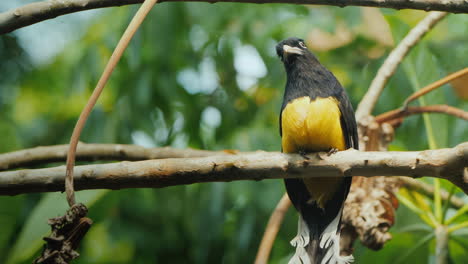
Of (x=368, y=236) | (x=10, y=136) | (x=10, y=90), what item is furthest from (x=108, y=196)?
(x=10, y=90)

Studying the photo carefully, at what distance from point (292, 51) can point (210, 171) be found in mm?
1132

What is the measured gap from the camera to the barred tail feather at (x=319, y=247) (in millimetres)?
2314

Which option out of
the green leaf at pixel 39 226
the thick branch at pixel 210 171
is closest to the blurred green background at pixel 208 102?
the green leaf at pixel 39 226

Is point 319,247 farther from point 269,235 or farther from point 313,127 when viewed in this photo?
point 313,127

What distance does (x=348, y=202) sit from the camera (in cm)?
271

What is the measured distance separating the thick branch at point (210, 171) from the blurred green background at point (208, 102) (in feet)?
3.74

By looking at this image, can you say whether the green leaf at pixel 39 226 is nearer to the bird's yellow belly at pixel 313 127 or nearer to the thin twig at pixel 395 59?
the bird's yellow belly at pixel 313 127

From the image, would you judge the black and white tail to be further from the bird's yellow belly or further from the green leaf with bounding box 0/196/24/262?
the green leaf with bounding box 0/196/24/262

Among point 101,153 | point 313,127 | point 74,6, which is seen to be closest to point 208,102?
point 101,153

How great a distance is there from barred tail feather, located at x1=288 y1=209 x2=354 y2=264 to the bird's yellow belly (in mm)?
251

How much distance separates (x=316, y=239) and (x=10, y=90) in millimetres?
3278

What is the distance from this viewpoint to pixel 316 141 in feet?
7.97

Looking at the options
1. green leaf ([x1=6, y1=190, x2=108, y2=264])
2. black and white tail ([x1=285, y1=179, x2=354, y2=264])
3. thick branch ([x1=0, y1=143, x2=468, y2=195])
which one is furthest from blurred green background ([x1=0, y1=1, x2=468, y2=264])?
thick branch ([x1=0, y1=143, x2=468, y2=195])

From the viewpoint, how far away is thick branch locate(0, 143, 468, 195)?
1766mm
